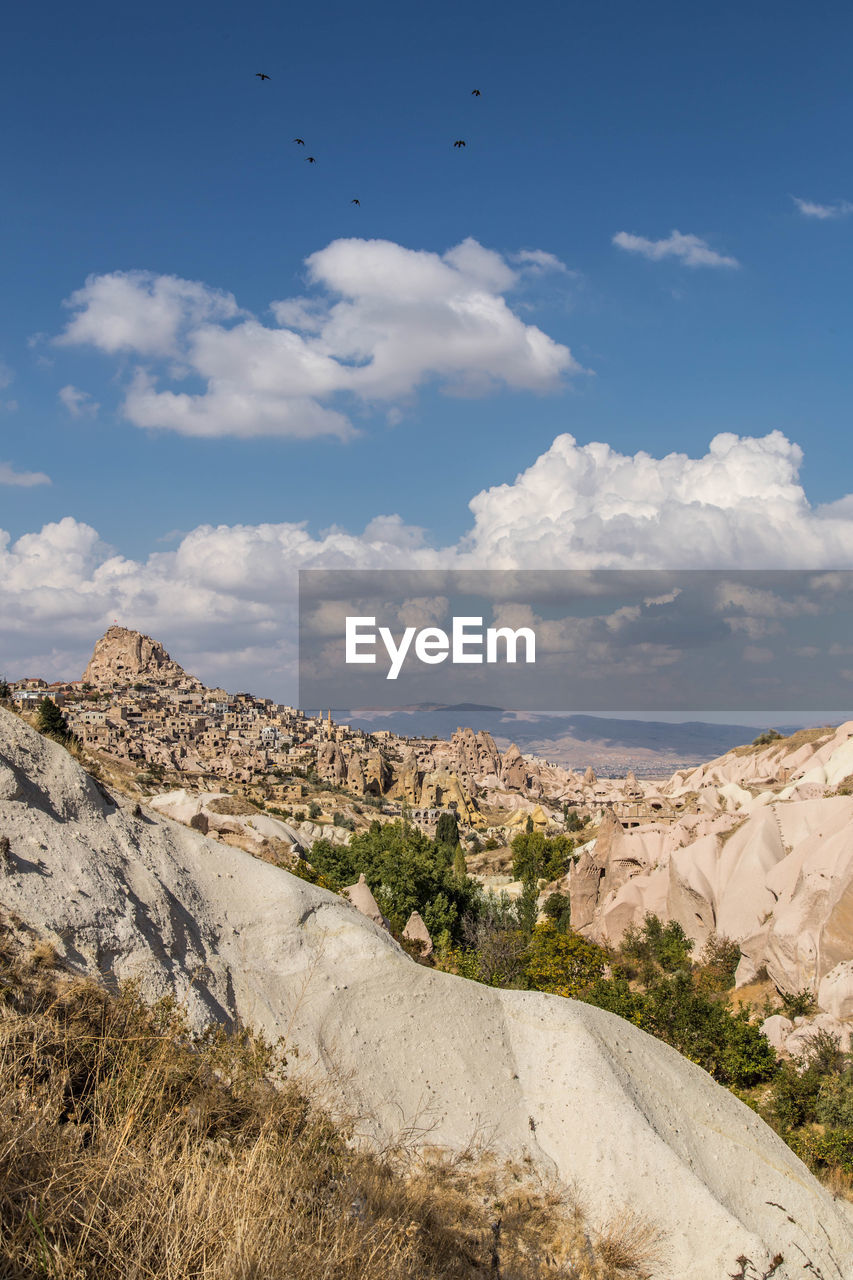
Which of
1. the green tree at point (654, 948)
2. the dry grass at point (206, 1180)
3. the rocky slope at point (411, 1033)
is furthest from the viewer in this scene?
the green tree at point (654, 948)

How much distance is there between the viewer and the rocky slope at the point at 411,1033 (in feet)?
24.4

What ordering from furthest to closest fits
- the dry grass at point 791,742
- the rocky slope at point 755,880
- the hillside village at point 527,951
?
the dry grass at point 791,742
the rocky slope at point 755,880
the hillside village at point 527,951

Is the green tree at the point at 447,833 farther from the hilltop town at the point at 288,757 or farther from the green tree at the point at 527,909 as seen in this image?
the green tree at the point at 527,909

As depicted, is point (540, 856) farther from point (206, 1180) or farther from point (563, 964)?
point (206, 1180)

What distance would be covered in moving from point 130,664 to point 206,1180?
659 ft

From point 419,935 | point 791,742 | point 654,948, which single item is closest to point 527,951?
point 419,935

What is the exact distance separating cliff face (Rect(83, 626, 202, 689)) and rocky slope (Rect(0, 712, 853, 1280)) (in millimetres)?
182664

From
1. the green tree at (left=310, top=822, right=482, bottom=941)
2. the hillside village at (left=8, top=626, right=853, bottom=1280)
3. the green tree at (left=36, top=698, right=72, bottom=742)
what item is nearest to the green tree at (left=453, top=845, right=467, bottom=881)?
the hillside village at (left=8, top=626, right=853, bottom=1280)

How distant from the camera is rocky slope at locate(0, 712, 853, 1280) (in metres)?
7.45

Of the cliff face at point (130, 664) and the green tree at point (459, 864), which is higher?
the cliff face at point (130, 664)

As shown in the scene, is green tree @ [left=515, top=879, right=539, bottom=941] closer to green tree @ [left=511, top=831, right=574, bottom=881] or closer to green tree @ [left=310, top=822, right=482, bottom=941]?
green tree @ [left=310, top=822, right=482, bottom=941]

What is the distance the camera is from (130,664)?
626 feet

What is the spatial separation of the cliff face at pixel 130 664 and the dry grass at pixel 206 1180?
186 metres

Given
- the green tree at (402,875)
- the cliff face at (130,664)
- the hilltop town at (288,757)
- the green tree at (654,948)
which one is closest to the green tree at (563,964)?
the green tree at (654,948)
